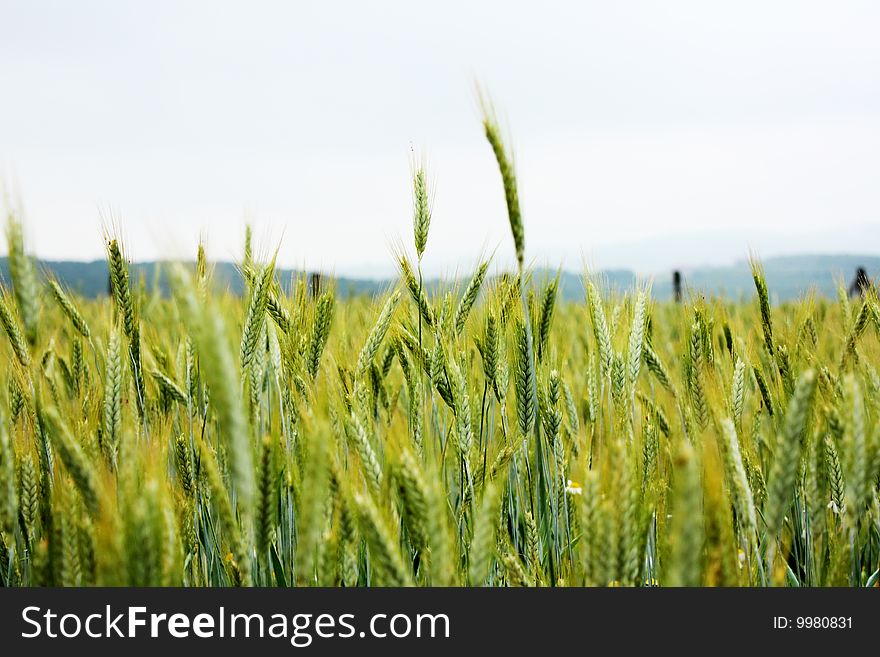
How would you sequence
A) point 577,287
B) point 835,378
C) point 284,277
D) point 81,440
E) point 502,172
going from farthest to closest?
point 284,277 → point 577,287 → point 835,378 → point 81,440 → point 502,172

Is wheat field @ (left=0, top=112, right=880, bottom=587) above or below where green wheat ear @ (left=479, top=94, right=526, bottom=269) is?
below

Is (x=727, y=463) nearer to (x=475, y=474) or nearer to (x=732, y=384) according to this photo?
(x=475, y=474)

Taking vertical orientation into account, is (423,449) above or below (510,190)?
below

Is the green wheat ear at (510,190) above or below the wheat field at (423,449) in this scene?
above

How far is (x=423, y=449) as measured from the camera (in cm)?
166

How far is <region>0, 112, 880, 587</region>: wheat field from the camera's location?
3.46ft

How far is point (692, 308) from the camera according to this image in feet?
7.54

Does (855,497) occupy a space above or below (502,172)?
below

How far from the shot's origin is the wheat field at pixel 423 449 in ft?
3.46
